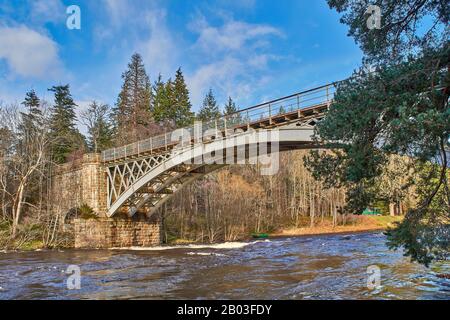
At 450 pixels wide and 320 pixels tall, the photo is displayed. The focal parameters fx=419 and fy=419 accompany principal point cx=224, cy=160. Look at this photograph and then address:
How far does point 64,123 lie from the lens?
51219 mm

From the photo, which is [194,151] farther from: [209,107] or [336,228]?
[209,107]

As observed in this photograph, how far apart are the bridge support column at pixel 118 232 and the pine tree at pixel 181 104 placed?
25.1 m

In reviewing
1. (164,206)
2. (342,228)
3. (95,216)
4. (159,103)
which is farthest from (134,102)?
(342,228)

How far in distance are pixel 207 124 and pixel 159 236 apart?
40.1ft

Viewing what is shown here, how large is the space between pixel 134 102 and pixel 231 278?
47.1 meters

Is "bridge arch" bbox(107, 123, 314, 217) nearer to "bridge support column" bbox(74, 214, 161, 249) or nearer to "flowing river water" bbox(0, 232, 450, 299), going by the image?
"bridge support column" bbox(74, 214, 161, 249)

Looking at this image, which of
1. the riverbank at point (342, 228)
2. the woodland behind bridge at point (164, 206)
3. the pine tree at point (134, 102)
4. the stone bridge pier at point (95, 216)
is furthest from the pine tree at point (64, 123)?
the riverbank at point (342, 228)

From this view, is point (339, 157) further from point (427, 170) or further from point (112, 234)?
point (112, 234)

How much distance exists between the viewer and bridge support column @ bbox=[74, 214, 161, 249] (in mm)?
30516

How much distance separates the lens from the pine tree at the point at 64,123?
Result: 4630 centimetres

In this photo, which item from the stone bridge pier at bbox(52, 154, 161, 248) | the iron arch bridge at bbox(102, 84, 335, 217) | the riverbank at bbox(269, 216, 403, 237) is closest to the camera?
the iron arch bridge at bbox(102, 84, 335, 217)

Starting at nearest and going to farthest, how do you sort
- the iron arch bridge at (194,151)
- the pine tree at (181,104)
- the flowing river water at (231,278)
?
the flowing river water at (231,278) < the iron arch bridge at (194,151) < the pine tree at (181,104)

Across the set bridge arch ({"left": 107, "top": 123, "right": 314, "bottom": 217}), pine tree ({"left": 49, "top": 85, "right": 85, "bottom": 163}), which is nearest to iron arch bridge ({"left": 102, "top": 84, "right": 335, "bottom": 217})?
bridge arch ({"left": 107, "top": 123, "right": 314, "bottom": 217})

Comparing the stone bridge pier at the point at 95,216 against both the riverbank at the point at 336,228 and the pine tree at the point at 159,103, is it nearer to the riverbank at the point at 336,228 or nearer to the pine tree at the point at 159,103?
the riverbank at the point at 336,228
